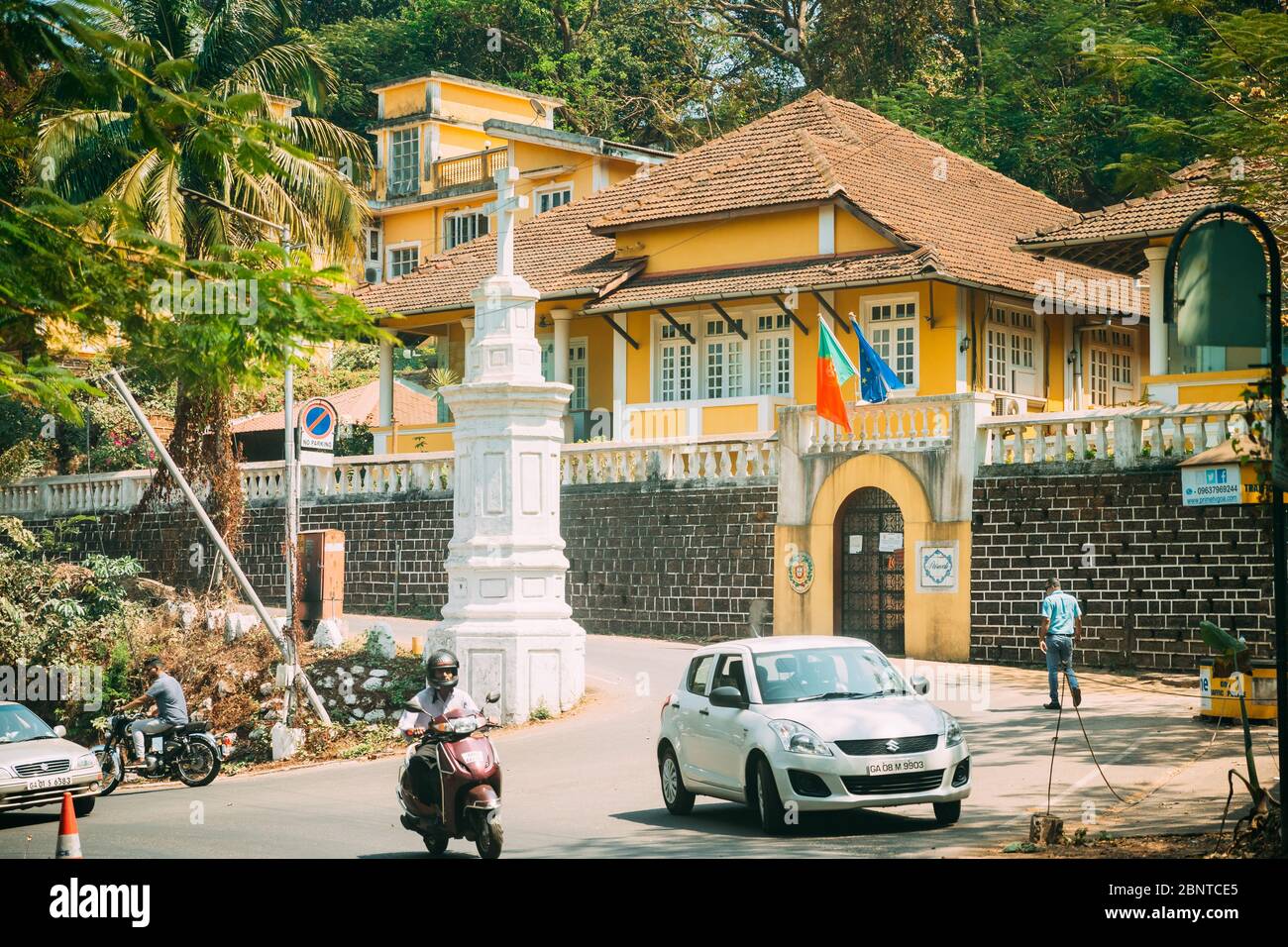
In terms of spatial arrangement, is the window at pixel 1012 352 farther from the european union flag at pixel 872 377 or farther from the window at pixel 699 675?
→ the window at pixel 699 675

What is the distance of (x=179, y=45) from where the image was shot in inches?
1160

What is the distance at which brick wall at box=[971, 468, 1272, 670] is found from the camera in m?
22.6

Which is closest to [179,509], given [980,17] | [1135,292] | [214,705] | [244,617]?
[244,617]


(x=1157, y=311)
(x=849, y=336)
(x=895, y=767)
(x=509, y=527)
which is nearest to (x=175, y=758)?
(x=509, y=527)

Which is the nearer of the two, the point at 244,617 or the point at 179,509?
the point at 244,617

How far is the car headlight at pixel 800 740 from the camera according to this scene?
1391 centimetres

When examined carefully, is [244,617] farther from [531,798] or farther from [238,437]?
[238,437]

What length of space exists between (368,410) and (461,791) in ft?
98.9

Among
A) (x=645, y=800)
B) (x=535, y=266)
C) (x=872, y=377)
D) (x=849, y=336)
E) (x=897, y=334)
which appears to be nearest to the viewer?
(x=645, y=800)

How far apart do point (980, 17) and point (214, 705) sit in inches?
1269

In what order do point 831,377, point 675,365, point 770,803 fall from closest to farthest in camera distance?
point 770,803 < point 831,377 < point 675,365

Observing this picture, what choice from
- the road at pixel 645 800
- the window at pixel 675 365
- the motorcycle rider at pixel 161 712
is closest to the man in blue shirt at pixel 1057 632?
the road at pixel 645 800

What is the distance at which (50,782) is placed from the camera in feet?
61.0

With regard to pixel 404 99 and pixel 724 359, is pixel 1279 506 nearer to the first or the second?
pixel 724 359
